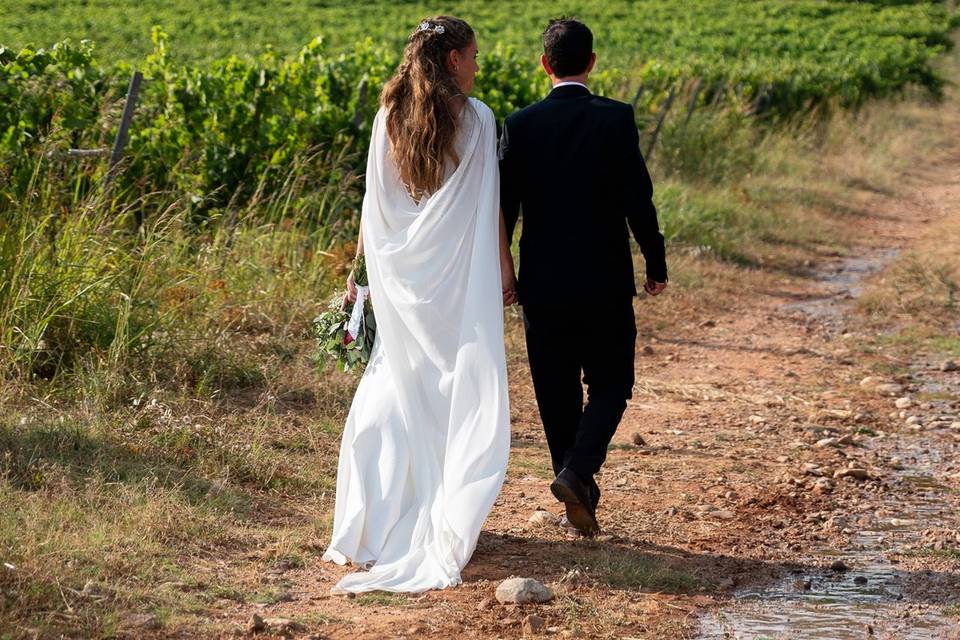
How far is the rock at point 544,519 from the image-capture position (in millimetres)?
5035

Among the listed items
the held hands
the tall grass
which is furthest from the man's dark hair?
the tall grass

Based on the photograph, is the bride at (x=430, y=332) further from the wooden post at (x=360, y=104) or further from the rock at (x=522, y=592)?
the wooden post at (x=360, y=104)

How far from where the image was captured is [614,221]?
461cm

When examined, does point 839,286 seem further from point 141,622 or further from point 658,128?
point 141,622

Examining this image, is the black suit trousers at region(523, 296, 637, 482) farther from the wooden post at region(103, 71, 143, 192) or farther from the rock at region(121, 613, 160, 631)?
the wooden post at region(103, 71, 143, 192)

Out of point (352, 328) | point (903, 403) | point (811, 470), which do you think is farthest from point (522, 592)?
point (903, 403)

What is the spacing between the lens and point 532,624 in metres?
3.94

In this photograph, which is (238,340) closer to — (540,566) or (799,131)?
(540,566)

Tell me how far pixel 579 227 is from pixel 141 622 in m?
1.93

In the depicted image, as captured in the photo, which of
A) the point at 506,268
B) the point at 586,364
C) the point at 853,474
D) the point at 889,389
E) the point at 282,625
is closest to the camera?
the point at 282,625

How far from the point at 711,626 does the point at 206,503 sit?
6.41 ft

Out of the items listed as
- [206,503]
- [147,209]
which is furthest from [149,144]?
[206,503]

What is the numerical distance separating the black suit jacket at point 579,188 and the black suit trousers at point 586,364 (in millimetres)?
88

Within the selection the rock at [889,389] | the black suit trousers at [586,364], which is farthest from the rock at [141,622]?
the rock at [889,389]
